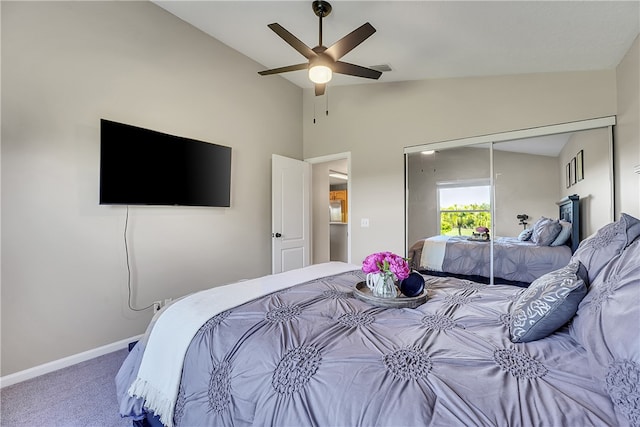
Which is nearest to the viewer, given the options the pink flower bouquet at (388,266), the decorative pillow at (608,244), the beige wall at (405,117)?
the decorative pillow at (608,244)

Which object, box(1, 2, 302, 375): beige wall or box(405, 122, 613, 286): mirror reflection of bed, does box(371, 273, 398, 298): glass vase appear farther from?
box(1, 2, 302, 375): beige wall

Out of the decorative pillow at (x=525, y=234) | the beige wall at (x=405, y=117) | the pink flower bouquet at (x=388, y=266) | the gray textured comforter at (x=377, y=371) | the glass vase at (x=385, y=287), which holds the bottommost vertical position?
the gray textured comforter at (x=377, y=371)

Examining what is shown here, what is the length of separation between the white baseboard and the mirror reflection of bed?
3.29 m

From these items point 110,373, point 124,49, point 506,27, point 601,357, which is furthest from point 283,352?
point 124,49

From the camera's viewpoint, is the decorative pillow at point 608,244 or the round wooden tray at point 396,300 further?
the round wooden tray at point 396,300

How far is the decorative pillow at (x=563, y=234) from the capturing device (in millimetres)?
2744

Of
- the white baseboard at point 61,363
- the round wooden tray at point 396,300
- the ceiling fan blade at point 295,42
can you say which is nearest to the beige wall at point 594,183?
the round wooden tray at point 396,300

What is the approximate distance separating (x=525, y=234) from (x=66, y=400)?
161 inches

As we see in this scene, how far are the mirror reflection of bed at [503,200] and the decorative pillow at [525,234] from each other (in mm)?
18

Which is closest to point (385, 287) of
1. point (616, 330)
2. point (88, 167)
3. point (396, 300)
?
point (396, 300)

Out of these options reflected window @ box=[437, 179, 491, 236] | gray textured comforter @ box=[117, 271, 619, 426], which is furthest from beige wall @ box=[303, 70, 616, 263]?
gray textured comforter @ box=[117, 271, 619, 426]

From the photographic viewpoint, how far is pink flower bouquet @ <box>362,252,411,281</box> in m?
1.59

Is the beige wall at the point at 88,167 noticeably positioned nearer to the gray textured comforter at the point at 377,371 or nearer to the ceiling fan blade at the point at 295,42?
the gray textured comforter at the point at 377,371

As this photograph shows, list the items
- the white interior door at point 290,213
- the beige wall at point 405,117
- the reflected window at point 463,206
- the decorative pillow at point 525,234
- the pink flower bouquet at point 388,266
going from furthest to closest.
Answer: the white interior door at point 290,213, the reflected window at point 463,206, the decorative pillow at point 525,234, the beige wall at point 405,117, the pink flower bouquet at point 388,266
